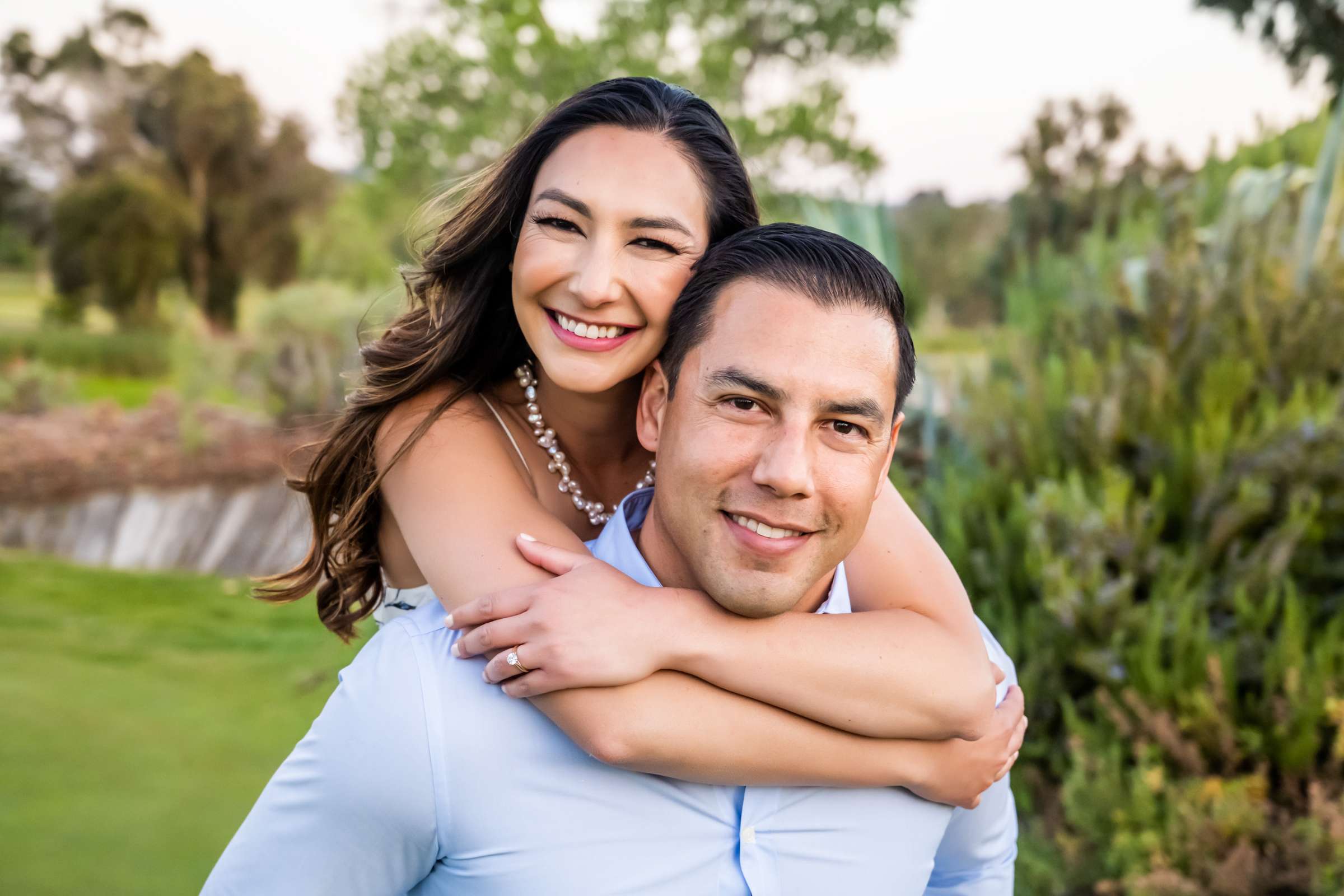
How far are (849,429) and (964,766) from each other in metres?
0.67

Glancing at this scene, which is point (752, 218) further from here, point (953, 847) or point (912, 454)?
point (912, 454)

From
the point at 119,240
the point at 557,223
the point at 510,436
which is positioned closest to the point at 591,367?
the point at 557,223

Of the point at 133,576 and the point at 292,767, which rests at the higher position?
the point at 292,767

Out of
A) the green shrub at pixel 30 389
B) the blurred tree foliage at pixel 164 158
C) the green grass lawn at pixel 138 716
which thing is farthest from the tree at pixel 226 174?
the green grass lawn at pixel 138 716

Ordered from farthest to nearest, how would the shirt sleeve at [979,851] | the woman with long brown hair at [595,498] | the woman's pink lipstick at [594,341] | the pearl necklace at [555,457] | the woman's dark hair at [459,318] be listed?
the pearl necklace at [555,457] < the woman's dark hair at [459,318] < the woman's pink lipstick at [594,341] < the shirt sleeve at [979,851] < the woman with long brown hair at [595,498]

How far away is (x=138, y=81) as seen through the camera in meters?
11.6

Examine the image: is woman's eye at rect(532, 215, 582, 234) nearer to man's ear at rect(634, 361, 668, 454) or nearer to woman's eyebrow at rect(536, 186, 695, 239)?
woman's eyebrow at rect(536, 186, 695, 239)

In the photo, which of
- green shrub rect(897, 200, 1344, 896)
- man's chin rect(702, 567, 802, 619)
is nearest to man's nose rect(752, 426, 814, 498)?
man's chin rect(702, 567, 802, 619)

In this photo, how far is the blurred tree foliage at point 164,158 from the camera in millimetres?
11250

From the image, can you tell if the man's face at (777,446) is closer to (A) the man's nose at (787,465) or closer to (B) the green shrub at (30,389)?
(A) the man's nose at (787,465)

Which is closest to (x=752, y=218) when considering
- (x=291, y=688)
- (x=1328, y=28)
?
(x=291, y=688)

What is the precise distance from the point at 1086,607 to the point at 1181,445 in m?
0.78

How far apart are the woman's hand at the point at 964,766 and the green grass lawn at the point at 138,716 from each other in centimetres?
389

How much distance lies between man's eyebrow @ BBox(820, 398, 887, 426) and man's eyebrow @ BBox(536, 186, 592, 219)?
76 centimetres
